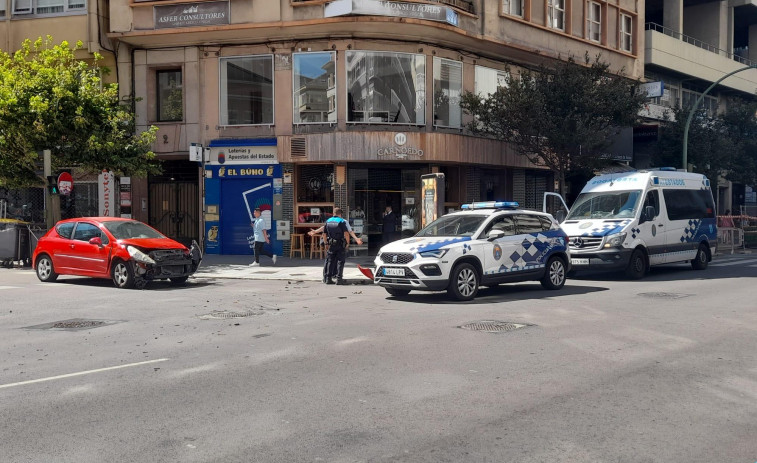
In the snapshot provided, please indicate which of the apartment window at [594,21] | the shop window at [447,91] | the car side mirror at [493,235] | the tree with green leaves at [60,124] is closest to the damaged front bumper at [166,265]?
the tree with green leaves at [60,124]

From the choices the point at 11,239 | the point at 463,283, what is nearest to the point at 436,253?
the point at 463,283

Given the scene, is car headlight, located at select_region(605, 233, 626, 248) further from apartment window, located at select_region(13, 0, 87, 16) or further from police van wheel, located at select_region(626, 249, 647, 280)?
apartment window, located at select_region(13, 0, 87, 16)

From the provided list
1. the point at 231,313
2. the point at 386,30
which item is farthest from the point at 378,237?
the point at 231,313

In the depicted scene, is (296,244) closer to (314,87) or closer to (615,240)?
(314,87)

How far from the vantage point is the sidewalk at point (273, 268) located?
18.6 m

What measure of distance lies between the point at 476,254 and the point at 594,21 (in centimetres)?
2134

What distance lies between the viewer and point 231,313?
11594 millimetres

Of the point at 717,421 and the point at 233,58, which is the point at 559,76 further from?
the point at 717,421

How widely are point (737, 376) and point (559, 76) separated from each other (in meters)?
18.8

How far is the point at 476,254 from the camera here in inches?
522

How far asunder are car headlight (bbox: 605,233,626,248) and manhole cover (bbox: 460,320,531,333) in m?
7.55

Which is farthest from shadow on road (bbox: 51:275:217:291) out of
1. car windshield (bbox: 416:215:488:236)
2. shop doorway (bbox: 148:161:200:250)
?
shop doorway (bbox: 148:161:200:250)

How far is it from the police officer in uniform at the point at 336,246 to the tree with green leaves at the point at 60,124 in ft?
26.4

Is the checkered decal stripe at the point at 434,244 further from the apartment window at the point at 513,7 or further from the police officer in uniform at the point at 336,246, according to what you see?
the apartment window at the point at 513,7
